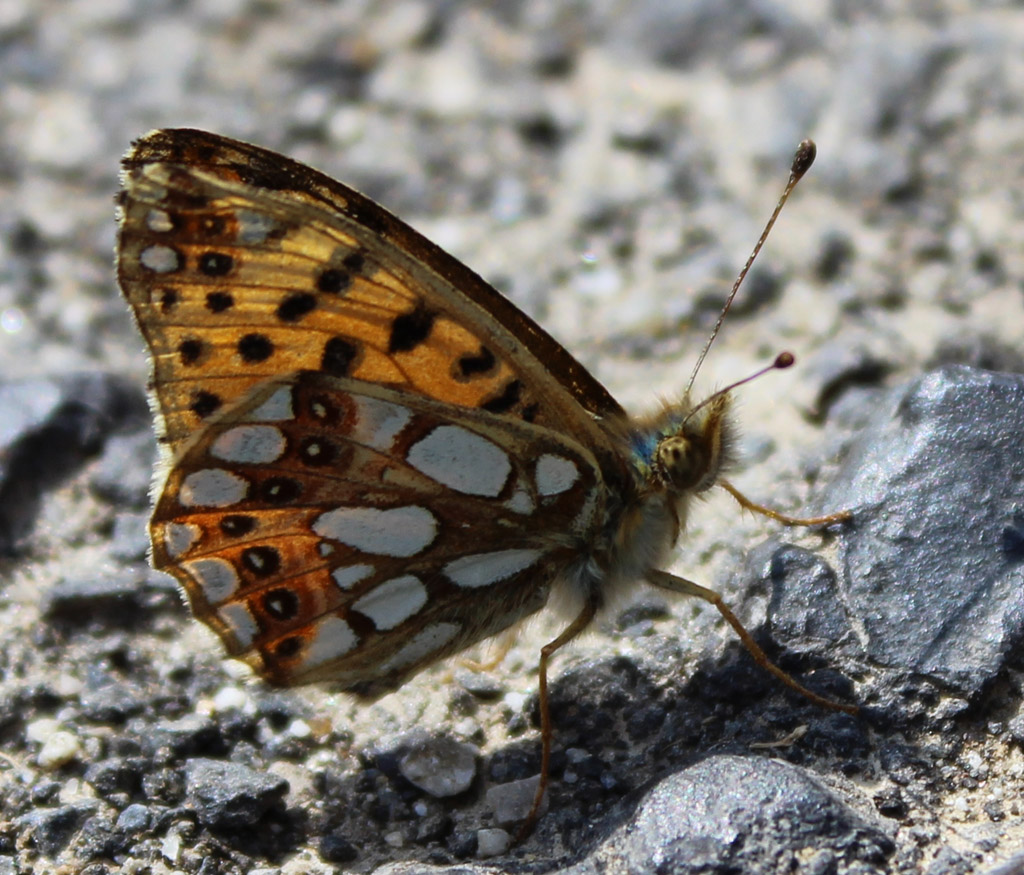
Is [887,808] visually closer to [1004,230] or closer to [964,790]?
[964,790]

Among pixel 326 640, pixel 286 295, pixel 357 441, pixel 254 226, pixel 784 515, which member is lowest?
pixel 784 515

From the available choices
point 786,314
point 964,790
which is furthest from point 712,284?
point 964,790

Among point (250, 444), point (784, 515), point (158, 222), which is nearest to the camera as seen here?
point (158, 222)

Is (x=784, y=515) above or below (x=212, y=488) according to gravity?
below

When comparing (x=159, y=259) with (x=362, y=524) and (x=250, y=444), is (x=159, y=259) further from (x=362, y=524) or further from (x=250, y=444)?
(x=362, y=524)

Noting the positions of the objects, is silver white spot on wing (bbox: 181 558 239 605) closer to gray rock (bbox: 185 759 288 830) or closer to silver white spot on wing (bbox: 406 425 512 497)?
gray rock (bbox: 185 759 288 830)

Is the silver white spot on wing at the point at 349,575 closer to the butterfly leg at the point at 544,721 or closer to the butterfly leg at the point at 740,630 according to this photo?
the butterfly leg at the point at 544,721

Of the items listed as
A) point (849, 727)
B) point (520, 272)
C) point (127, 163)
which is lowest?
point (849, 727)

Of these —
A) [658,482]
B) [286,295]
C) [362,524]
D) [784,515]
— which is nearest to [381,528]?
[362,524]
